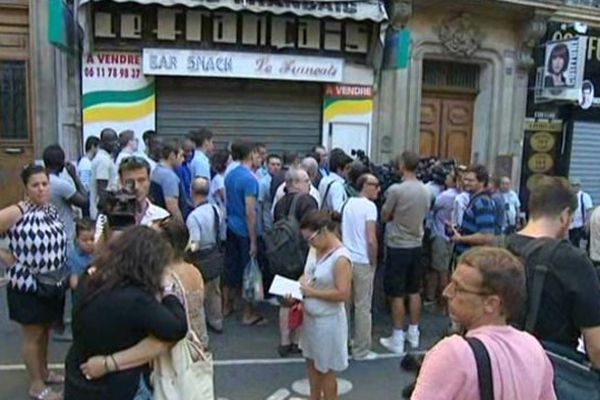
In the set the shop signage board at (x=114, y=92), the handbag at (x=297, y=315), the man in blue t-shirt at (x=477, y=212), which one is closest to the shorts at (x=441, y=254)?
the man in blue t-shirt at (x=477, y=212)

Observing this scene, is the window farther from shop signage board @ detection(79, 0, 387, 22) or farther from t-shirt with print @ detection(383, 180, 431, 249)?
t-shirt with print @ detection(383, 180, 431, 249)

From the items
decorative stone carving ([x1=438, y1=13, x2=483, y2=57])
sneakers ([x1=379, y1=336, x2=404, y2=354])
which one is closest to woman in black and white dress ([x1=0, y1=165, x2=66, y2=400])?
sneakers ([x1=379, y1=336, x2=404, y2=354])

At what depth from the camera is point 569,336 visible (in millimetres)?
2477

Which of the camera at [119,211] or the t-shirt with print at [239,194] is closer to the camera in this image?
the camera at [119,211]

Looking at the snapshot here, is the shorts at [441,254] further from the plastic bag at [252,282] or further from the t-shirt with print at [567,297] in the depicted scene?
the t-shirt with print at [567,297]

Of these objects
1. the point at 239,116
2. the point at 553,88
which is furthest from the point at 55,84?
the point at 553,88

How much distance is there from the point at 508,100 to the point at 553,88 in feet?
3.06

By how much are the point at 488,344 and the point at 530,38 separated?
451 inches

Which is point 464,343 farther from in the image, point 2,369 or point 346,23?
point 346,23

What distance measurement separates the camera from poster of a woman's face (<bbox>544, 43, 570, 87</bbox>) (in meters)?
11.6

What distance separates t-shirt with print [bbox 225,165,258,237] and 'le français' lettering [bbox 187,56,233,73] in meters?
3.82

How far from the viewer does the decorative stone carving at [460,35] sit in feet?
36.5

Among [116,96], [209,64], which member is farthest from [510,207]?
[116,96]

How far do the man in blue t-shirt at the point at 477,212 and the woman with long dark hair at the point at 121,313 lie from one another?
13.1 ft
